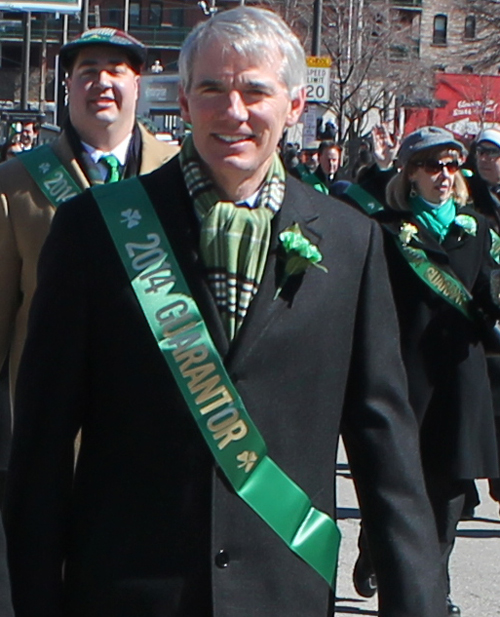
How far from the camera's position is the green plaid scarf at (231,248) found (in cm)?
296

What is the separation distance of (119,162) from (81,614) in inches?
91.3

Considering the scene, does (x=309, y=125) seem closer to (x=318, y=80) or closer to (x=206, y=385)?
(x=318, y=80)

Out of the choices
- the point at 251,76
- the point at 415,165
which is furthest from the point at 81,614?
the point at 415,165

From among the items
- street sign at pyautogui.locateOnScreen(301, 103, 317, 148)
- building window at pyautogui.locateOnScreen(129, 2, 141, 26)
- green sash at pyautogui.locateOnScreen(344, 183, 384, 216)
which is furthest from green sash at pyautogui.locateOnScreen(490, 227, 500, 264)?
building window at pyautogui.locateOnScreen(129, 2, 141, 26)

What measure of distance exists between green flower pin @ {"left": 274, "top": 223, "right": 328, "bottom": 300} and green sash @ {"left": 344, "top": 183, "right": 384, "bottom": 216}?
402 centimetres

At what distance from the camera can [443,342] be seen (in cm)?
606

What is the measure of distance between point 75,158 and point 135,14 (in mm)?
85685

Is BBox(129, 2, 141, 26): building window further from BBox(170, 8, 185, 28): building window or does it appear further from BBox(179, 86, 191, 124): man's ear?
BBox(179, 86, 191, 124): man's ear

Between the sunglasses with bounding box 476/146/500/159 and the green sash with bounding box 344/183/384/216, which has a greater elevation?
the sunglasses with bounding box 476/146/500/159

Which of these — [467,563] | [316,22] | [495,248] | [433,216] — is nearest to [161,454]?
[433,216]

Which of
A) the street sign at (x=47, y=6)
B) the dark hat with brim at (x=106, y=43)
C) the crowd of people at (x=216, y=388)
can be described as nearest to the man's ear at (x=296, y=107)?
the crowd of people at (x=216, y=388)

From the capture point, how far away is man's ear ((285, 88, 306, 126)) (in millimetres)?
3168

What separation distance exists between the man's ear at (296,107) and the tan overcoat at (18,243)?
5.43 feet

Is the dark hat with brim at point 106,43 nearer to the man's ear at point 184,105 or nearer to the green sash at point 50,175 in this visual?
the green sash at point 50,175
